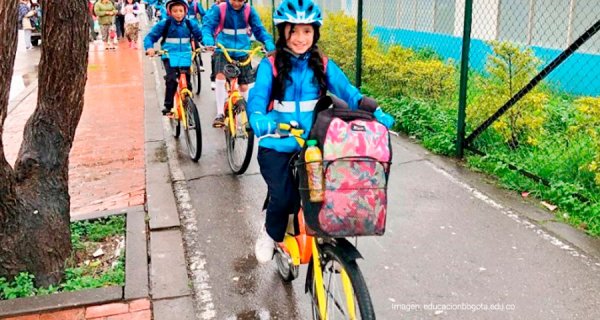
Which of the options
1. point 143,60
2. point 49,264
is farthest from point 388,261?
point 143,60

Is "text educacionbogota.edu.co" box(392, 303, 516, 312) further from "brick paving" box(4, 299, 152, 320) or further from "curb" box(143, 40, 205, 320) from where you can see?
"brick paving" box(4, 299, 152, 320)

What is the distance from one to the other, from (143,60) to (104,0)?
4295 millimetres

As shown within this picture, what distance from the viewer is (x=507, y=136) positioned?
6.17m

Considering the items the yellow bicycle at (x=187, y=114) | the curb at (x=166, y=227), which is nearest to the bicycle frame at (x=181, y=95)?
the yellow bicycle at (x=187, y=114)

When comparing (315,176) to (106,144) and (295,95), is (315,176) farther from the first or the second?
(106,144)

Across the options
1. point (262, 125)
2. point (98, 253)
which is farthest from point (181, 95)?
point (262, 125)

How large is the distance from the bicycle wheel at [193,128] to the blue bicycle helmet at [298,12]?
3.62 metres

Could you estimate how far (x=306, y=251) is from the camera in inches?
134

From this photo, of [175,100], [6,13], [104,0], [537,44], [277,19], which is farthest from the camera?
[104,0]

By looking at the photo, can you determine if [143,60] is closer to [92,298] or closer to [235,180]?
[235,180]

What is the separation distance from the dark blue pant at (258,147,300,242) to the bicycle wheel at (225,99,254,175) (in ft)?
8.53

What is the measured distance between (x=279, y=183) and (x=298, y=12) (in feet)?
3.05

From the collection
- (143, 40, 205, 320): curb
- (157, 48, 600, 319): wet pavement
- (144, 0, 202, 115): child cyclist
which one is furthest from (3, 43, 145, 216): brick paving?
(144, 0, 202, 115): child cyclist

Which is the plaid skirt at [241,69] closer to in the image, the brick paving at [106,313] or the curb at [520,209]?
the curb at [520,209]
